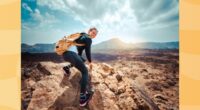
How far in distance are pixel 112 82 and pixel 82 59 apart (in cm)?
42

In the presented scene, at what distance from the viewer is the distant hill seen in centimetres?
283

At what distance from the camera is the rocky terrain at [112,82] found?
2.61 m

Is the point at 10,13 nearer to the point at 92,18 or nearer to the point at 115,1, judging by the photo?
the point at 92,18

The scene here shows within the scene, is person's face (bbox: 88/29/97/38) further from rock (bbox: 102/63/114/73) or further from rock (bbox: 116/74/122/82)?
rock (bbox: 116/74/122/82)

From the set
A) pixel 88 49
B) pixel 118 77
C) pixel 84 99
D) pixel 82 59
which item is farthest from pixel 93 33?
pixel 84 99

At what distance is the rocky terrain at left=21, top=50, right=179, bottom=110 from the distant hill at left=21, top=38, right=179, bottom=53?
0.06 metres

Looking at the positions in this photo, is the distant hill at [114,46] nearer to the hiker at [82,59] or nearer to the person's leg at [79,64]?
the hiker at [82,59]

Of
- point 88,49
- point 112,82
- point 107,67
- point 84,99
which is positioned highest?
point 88,49

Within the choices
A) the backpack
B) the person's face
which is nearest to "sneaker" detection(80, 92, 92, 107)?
the backpack

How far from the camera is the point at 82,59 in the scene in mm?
2742

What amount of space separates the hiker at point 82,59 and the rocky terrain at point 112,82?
2.6 inches

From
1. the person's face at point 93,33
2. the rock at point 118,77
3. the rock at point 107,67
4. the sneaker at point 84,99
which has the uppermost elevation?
the person's face at point 93,33

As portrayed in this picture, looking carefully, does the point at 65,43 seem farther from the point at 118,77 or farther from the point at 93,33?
the point at 118,77

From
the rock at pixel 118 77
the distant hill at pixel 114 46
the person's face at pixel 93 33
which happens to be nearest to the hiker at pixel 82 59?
the person's face at pixel 93 33
